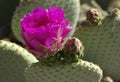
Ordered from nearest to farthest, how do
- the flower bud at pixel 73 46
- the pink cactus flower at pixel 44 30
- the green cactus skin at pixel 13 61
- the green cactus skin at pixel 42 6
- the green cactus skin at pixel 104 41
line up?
the pink cactus flower at pixel 44 30, the flower bud at pixel 73 46, the green cactus skin at pixel 13 61, the green cactus skin at pixel 104 41, the green cactus skin at pixel 42 6

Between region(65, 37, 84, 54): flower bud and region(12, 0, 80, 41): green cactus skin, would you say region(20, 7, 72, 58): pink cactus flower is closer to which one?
region(65, 37, 84, 54): flower bud

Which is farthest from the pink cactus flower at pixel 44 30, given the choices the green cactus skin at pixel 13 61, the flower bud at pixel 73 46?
the green cactus skin at pixel 13 61

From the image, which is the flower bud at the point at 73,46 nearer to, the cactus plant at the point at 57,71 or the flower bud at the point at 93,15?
the cactus plant at the point at 57,71

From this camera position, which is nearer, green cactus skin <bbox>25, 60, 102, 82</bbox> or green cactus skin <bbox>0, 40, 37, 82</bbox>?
green cactus skin <bbox>25, 60, 102, 82</bbox>

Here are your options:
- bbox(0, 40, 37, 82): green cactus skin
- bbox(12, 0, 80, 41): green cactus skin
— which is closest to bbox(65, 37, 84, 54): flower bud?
bbox(0, 40, 37, 82): green cactus skin

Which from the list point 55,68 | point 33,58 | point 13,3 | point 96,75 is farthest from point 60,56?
point 13,3

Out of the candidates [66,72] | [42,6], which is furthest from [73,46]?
[42,6]
